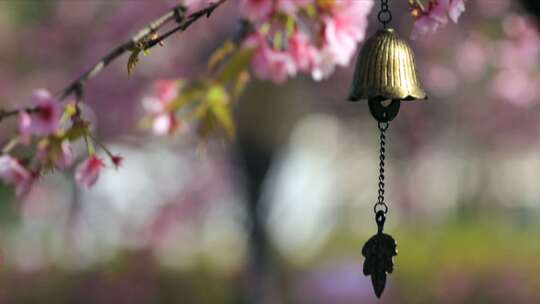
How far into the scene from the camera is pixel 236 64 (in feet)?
13.3

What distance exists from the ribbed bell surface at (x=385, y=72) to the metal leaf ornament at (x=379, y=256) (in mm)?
372

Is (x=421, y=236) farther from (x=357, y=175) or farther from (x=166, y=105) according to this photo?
(x=166, y=105)

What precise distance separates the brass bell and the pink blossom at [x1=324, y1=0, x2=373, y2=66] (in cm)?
55

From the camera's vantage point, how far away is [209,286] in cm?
1146

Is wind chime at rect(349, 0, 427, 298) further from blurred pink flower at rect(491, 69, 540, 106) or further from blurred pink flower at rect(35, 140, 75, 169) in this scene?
blurred pink flower at rect(491, 69, 540, 106)

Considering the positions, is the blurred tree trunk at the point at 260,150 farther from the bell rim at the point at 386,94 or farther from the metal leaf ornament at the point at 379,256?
the metal leaf ornament at the point at 379,256

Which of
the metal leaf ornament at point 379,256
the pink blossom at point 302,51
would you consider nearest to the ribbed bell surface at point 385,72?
the metal leaf ornament at point 379,256

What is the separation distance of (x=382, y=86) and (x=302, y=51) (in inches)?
36.9

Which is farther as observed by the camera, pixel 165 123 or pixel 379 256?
pixel 165 123

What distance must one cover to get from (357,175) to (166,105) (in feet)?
78.8


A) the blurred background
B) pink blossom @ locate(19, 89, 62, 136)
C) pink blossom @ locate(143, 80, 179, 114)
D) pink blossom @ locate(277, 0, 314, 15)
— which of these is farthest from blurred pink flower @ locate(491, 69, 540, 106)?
pink blossom @ locate(19, 89, 62, 136)

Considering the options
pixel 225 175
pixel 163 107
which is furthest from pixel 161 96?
pixel 225 175

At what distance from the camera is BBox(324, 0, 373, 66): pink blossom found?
367 centimetres

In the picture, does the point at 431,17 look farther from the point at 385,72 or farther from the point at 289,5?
the point at 289,5
